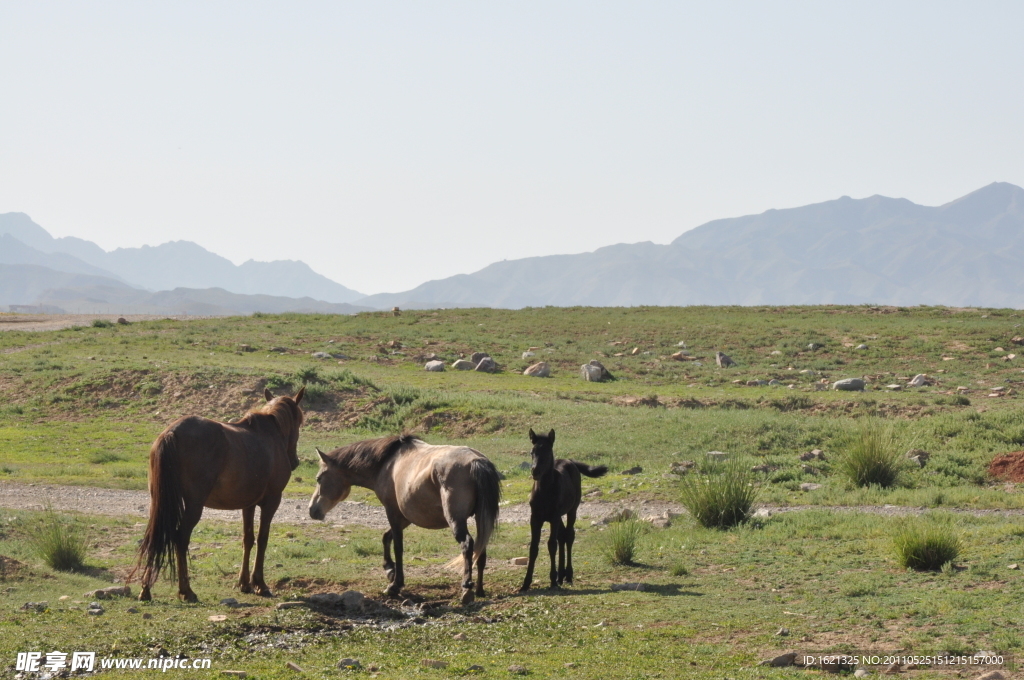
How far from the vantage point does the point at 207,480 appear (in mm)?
10734

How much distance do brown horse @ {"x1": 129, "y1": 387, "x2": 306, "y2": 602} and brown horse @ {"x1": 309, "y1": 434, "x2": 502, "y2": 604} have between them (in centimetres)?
76

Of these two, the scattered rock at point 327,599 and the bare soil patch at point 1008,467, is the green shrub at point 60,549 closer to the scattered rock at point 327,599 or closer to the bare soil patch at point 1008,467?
the scattered rock at point 327,599

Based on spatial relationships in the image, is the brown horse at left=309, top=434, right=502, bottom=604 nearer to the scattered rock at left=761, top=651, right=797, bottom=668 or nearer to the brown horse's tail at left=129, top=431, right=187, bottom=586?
the brown horse's tail at left=129, top=431, right=187, bottom=586

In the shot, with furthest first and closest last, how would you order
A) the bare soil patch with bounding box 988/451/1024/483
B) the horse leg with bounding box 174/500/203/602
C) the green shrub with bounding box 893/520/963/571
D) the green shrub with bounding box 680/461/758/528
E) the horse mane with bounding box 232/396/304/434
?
the bare soil patch with bounding box 988/451/1024/483, the green shrub with bounding box 680/461/758/528, the horse mane with bounding box 232/396/304/434, the green shrub with bounding box 893/520/963/571, the horse leg with bounding box 174/500/203/602

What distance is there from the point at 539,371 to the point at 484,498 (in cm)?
2976

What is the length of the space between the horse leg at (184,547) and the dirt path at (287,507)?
22.0 ft

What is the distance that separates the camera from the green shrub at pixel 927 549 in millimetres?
10914

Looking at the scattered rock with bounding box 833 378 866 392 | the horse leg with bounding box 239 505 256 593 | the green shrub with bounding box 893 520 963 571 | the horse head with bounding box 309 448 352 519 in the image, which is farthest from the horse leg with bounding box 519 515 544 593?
the scattered rock with bounding box 833 378 866 392

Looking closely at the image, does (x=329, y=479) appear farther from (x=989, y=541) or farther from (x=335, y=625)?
(x=989, y=541)

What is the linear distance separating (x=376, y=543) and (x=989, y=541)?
8.94 meters

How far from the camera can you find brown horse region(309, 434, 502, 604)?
10781 millimetres

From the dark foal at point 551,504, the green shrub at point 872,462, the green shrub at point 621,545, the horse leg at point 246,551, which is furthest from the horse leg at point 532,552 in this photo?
the green shrub at point 872,462

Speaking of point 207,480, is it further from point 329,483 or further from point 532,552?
point 532,552

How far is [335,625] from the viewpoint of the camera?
9.77m
